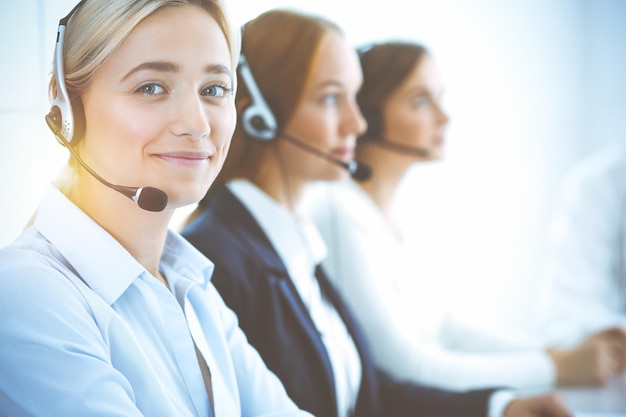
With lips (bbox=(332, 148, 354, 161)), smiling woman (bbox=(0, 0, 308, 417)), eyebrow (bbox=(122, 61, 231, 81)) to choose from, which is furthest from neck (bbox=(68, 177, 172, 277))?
lips (bbox=(332, 148, 354, 161))

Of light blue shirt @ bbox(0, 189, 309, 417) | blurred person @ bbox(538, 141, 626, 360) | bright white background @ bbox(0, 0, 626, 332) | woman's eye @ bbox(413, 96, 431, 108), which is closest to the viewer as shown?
light blue shirt @ bbox(0, 189, 309, 417)

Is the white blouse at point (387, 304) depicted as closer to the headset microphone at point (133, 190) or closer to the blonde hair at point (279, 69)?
the blonde hair at point (279, 69)

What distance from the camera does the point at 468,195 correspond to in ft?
5.03

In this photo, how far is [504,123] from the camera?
1.55 metres

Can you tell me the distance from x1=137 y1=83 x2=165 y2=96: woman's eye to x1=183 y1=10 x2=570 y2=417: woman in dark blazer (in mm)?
284

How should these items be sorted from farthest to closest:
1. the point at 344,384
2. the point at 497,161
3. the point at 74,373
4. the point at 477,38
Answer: the point at 497,161, the point at 477,38, the point at 344,384, the point at 74,373

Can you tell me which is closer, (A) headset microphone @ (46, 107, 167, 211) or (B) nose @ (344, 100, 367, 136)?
(A) headset microphone @ (46, 107, 167, 211)

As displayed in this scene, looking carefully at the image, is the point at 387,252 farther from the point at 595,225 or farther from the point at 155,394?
the point at 155,394

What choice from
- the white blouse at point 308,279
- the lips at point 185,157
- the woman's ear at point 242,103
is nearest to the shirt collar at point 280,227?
the white blouse at point 308,279

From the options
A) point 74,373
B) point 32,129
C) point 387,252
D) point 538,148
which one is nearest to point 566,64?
point 538,148

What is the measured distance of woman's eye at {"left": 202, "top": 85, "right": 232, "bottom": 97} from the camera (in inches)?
25.5

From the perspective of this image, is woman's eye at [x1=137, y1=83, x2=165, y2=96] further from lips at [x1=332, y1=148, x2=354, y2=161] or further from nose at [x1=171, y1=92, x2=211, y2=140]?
lips at [x1=332, y1=148, x2=354, y2=161]

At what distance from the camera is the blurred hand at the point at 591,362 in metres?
1.25

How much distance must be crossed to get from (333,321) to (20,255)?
1.89ft
